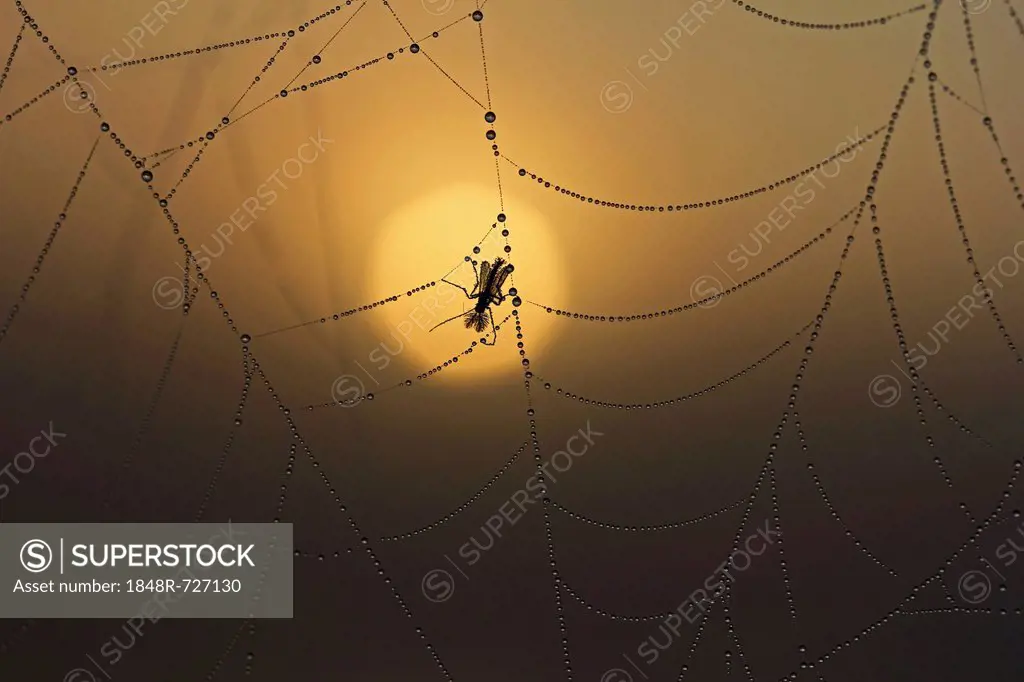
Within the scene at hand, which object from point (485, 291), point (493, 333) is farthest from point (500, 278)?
point (493, 333)

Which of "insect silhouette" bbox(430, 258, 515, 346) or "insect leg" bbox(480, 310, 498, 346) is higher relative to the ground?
"insect silhouette" bbox(430, 258, 515, 346)

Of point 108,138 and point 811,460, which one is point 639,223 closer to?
point 811,460

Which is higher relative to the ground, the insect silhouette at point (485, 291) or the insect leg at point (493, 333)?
the insect silhouette at point (485, 291)

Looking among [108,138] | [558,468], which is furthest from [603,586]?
[108,138]

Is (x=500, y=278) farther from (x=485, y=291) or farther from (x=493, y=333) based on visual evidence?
(x=493, y=333)
